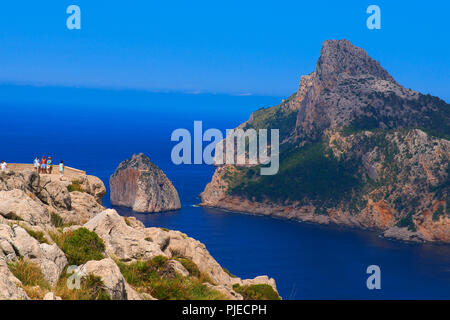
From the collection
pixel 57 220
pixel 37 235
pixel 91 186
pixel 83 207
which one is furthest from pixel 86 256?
pixel 91 186

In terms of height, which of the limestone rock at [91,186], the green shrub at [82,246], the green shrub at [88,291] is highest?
the limestone rock at [91,186]

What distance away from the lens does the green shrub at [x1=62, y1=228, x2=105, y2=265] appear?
34.8m

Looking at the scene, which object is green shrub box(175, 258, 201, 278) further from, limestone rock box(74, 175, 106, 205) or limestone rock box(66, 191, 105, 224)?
limestone rock box(74, 175, 106, 205)

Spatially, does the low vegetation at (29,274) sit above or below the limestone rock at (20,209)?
below

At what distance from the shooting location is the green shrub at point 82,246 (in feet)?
114

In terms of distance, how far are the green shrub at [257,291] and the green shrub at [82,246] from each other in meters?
10.4

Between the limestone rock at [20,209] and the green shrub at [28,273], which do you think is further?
the limestone rock at [20,209]

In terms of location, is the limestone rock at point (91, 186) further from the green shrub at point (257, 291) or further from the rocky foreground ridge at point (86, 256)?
the green shrub at point (257, 291)

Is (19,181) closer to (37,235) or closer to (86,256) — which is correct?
(37,235)

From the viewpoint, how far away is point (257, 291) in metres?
44.6

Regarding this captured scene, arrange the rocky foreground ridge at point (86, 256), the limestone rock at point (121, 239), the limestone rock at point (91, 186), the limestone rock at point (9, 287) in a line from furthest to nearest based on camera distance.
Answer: the limestone rock at point (91, 186) → the limestone rock at point (121, 239) → the rocky foreground ridge at point (86, 256) → the limestone rock at point (9, 287)

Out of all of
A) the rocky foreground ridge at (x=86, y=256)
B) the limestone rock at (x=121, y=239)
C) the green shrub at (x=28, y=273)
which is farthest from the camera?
the limestone rock at (x=121, y=239)

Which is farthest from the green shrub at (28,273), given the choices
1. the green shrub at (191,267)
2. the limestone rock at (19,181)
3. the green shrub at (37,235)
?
the limestone rock at (19,181)
